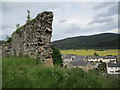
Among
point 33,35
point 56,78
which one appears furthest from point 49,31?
point 56,78

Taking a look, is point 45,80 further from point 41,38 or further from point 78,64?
point 78,64

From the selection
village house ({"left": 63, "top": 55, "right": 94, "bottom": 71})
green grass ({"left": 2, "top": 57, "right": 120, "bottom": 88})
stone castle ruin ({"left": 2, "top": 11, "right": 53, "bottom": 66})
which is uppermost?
stone castle ruin ({"left": 2, "top": 11, "right": 53, "bottom": 66})

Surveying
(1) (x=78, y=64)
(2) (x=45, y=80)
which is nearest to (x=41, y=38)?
(2) (x=45, y=80)

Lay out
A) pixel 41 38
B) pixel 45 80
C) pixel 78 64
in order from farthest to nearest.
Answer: pixel 78 64 < pixel 41 38 < pixel 45 80

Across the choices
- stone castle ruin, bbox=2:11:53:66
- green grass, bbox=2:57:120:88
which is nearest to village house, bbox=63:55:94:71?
stone castle ruin, bbox=2:11:53:66

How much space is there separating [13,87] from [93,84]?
301cm

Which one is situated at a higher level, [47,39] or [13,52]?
[47,39]

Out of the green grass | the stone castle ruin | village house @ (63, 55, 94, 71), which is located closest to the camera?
the green grass

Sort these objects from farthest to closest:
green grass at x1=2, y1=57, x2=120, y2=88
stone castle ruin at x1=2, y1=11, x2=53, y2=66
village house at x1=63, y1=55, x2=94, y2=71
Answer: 1. village house at x1=63, y1=55, x2=94, y2=71
2. stone castle ruin at x1=2, y1=11, x2=53, y2=66
3. green grass at x1=2, y1=57, x2=120, y2=88

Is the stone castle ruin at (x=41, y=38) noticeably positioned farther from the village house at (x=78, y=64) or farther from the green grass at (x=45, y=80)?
the green grass at (x=45, y=80)

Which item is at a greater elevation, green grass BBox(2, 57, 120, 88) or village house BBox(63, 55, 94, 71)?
green grass BBox(2, 57, 120, 88)

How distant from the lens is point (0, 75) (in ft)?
16.9

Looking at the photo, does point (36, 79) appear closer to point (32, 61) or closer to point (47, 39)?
point (32, 61)

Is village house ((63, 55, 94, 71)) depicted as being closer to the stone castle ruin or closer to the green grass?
the stone castle ruin
